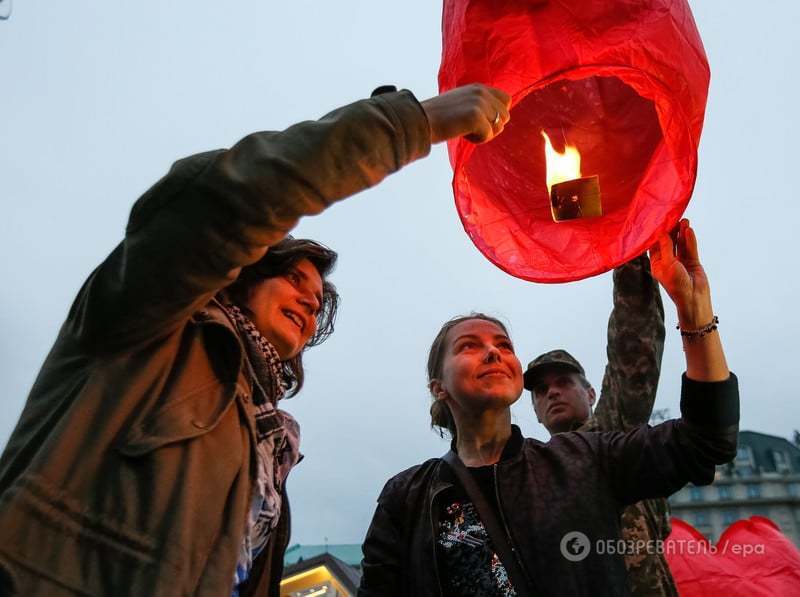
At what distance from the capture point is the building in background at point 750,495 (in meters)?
34.9

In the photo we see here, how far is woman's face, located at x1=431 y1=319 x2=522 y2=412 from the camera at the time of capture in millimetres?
2371

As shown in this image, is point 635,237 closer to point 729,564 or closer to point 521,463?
point 521,463

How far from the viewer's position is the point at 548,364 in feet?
10.8

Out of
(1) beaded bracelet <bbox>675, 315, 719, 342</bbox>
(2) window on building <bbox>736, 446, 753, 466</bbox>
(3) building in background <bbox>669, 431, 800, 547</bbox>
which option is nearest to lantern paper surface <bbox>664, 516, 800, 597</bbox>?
(1) beaded bracelet <bbox>675, 315, 719, 342</bbox>

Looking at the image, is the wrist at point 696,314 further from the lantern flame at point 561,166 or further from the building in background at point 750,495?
the building in background at point 750,495

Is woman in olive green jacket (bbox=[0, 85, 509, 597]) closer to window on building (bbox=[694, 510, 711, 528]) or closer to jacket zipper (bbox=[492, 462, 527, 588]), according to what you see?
jacket zipper (bbox=[492, 462, 527, 588])

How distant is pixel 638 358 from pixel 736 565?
6.93 ft

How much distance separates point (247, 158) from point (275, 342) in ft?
2.48

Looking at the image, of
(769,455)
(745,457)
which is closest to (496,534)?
(745,457)

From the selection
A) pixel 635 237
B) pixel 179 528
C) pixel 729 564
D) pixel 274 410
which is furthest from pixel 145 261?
pixel 729 564

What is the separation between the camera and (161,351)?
4.28 feet

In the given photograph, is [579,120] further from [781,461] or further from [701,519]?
[781,461]

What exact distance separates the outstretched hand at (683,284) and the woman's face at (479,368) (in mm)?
674

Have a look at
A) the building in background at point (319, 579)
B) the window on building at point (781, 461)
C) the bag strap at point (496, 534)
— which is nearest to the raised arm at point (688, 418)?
the bag strap at point (496, 534)
